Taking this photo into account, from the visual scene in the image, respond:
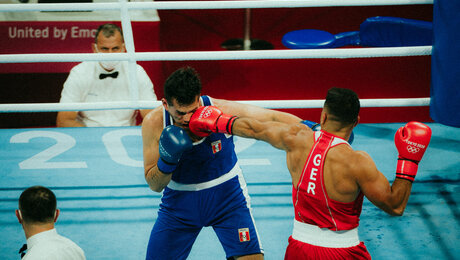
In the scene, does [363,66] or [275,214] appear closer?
[275,214]

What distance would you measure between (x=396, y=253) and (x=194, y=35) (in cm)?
417

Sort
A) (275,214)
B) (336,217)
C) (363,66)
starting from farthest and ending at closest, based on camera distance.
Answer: (363,66), (275,214), (336,217)

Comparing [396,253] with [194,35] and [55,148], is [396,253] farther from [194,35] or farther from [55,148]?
[194,35]

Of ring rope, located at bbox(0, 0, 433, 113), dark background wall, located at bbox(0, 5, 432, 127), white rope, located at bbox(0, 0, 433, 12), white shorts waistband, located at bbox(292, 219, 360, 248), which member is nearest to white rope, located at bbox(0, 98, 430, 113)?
ring rope, located at bbox(0, 0, 433, 113)

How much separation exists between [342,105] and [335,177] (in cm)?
29

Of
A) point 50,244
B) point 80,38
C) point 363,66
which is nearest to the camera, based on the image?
point 50,244

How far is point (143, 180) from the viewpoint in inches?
120

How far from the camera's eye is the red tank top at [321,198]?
192 centimetres

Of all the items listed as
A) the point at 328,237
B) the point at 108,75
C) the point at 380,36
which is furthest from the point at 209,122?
the point at 380,36

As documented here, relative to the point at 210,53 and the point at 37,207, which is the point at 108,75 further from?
the point at 37,207

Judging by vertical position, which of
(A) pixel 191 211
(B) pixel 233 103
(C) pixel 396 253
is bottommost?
(C) pixel 396 253

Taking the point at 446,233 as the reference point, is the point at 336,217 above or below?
above

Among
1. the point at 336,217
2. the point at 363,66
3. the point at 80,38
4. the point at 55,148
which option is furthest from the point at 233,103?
the point at 363,66

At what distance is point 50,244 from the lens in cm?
180
